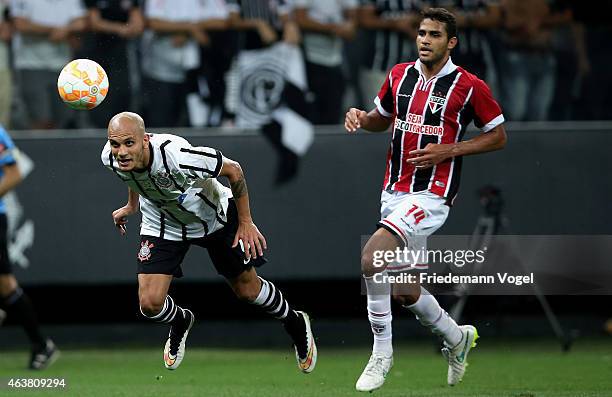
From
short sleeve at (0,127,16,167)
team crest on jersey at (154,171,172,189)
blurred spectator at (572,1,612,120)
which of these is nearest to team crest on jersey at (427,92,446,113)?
team crest on jersey at (154,171,172,189)

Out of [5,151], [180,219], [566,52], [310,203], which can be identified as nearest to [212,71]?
[310,203]

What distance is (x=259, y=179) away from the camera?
1276cm

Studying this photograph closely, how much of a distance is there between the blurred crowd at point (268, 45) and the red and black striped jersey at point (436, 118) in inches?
146

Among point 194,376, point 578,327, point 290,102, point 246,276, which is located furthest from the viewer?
point 578,327

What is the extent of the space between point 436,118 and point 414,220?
0.78 m

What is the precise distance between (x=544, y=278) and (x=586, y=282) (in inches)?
21.9

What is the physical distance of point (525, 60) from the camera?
40.7 feet

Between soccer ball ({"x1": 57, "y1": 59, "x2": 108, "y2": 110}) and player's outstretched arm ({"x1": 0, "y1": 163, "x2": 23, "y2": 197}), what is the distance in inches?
114

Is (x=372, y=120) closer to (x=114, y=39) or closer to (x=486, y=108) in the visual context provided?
(x=486, y=108)

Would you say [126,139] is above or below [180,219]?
above

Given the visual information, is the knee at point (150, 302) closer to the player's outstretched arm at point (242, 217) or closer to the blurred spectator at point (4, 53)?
the player's outstretched arm at point (242, 217)

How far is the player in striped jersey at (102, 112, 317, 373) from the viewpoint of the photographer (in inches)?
314

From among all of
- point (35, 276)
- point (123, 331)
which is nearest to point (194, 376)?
point (35, 276)

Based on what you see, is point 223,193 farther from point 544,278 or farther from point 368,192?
point 544,278
